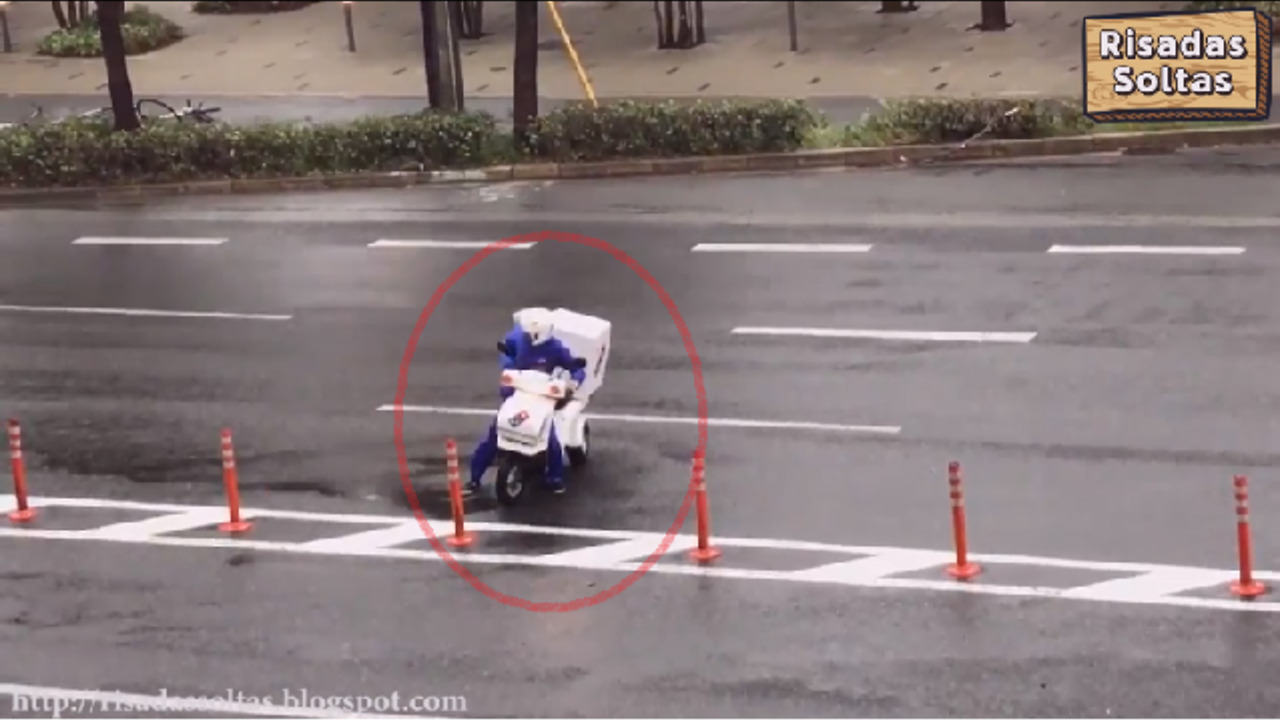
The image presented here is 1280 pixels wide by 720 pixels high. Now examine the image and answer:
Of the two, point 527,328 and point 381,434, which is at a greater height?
point 527,328

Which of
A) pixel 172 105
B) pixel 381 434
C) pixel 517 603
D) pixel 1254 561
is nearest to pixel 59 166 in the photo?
pixel 172 105

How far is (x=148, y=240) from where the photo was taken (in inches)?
1008

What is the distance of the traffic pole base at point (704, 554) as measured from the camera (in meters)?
14.4

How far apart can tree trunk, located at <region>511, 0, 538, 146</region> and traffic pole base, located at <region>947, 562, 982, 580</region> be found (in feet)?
54.3

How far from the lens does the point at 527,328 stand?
51.3ft

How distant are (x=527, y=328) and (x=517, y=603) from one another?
2682mm

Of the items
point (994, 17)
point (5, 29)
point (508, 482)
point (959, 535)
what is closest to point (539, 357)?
point (508, 482)

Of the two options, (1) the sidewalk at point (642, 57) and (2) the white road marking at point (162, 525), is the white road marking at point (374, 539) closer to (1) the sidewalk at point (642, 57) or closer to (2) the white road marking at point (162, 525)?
(2) the white road marking at point (162, 525)

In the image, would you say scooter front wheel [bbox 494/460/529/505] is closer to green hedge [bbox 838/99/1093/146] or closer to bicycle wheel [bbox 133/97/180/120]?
green hedge [bbox 838/99/1093/146]

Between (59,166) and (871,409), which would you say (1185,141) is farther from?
(59,166)

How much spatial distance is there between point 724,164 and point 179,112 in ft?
34.7

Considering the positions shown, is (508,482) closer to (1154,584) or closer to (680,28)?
(1154,584)

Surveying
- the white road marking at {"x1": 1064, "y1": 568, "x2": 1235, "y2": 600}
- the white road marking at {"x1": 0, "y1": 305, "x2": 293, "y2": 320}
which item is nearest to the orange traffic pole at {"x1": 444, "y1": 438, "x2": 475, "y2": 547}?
the white road marking at {"x1": 1064, "y1": 568, "x2": 1235, "y2": 600}

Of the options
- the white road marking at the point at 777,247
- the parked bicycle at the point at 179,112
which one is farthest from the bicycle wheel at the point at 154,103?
the white road marking at the point at 777,247
